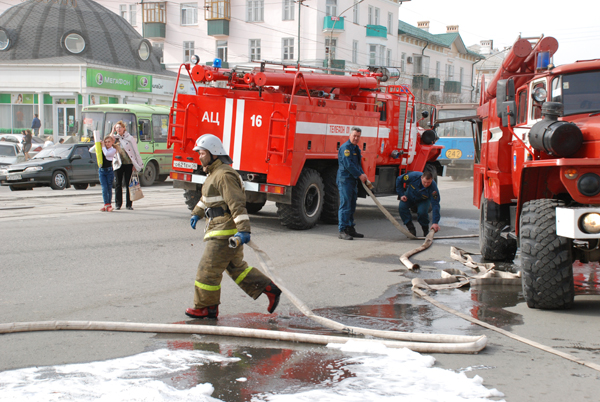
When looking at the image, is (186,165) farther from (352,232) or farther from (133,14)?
(133,14)

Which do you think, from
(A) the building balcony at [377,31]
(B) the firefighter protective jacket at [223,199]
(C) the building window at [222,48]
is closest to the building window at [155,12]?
(C) the building window at [222,48]

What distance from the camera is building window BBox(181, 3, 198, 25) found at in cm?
5450

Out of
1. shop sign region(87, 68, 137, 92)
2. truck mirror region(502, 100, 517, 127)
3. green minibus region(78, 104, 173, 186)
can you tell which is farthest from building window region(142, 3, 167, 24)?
truck mirror region(502, 100, 517, 127)

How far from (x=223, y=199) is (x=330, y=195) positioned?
6.89 meters

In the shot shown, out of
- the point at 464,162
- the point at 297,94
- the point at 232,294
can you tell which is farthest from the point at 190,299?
the point at 464,162

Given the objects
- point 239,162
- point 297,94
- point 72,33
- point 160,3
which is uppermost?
point 160,3

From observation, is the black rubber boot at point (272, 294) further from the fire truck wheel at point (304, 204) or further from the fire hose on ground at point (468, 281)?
the fire truck wheel at point (304, 204)

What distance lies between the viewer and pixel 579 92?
6.61 metres

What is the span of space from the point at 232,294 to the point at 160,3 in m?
52.7

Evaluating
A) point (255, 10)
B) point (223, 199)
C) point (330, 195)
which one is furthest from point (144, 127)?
point (255, 10)

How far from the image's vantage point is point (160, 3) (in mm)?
54969

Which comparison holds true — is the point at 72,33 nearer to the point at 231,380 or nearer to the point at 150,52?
the point at 150,52

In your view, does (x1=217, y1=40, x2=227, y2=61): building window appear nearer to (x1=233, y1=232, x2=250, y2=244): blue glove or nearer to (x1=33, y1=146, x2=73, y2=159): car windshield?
(x1=33, y1=146, x2=73, y2=159): car windshield

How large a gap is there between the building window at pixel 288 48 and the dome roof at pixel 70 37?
9.69 metres
